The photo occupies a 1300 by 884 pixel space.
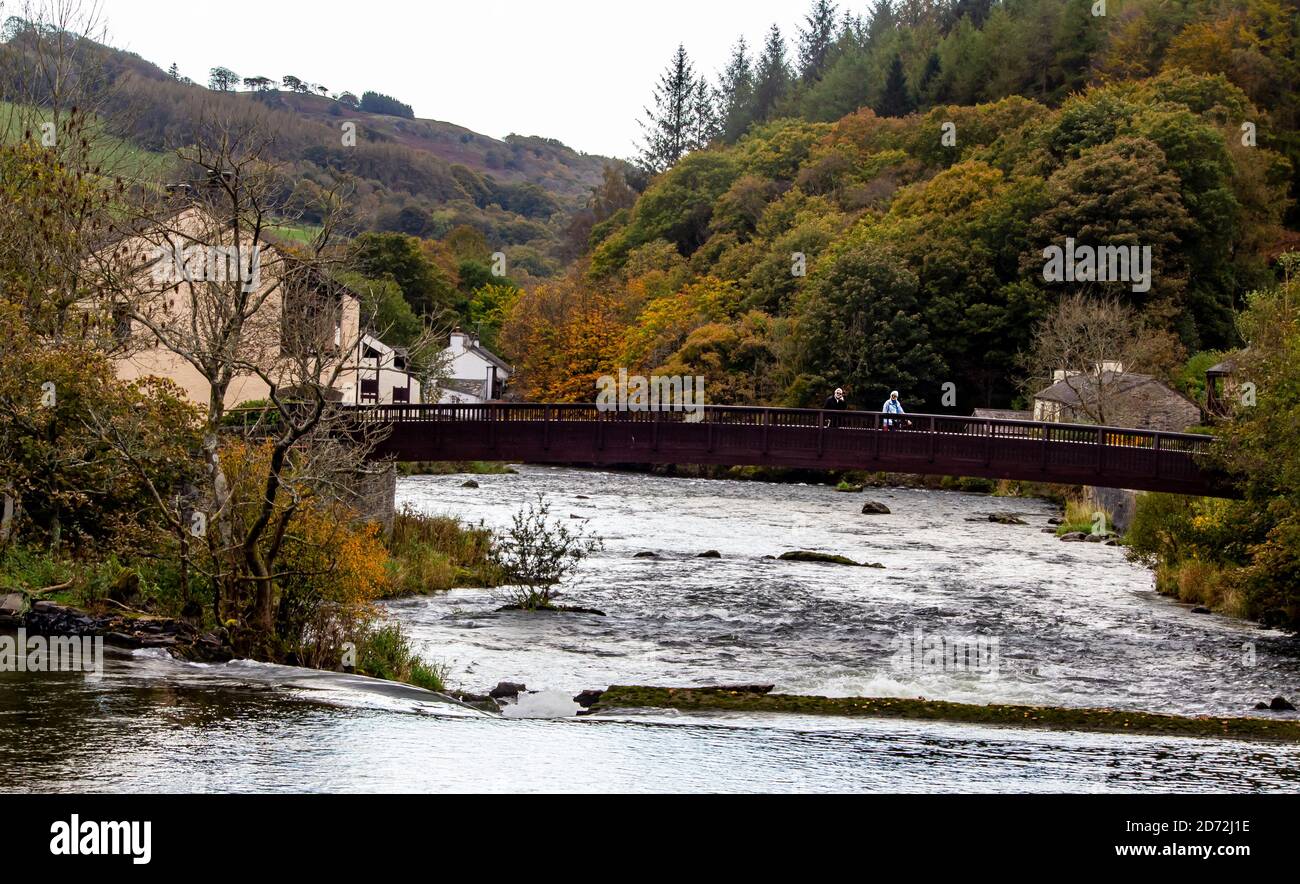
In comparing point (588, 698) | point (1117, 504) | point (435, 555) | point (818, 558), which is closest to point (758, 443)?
point (818, 558)

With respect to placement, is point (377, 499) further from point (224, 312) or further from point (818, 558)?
point (224, 312)

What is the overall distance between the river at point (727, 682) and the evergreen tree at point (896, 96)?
84077 millimetres

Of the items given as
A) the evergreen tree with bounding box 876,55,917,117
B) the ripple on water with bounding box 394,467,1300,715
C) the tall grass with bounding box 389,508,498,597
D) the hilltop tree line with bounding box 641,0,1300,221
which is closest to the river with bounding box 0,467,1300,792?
the ripple on water with bounding box 394,467,1300,715

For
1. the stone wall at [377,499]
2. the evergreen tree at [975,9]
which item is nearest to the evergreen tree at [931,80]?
the evergreen tree at [975,9]

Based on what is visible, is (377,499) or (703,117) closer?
(377,499)

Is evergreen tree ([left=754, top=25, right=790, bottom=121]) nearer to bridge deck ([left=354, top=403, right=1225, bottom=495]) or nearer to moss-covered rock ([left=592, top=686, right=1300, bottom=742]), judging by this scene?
bridge deck ([left=354, top=403, right=1225, bottom=495])

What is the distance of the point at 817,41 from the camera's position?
16850cm

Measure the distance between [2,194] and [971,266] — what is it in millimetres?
59849

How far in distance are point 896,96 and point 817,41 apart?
1648 inches

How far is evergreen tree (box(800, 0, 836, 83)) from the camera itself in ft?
538

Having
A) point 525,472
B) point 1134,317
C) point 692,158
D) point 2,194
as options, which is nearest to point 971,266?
point 1134,317

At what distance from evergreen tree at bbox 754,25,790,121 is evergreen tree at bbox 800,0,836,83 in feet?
9.21
